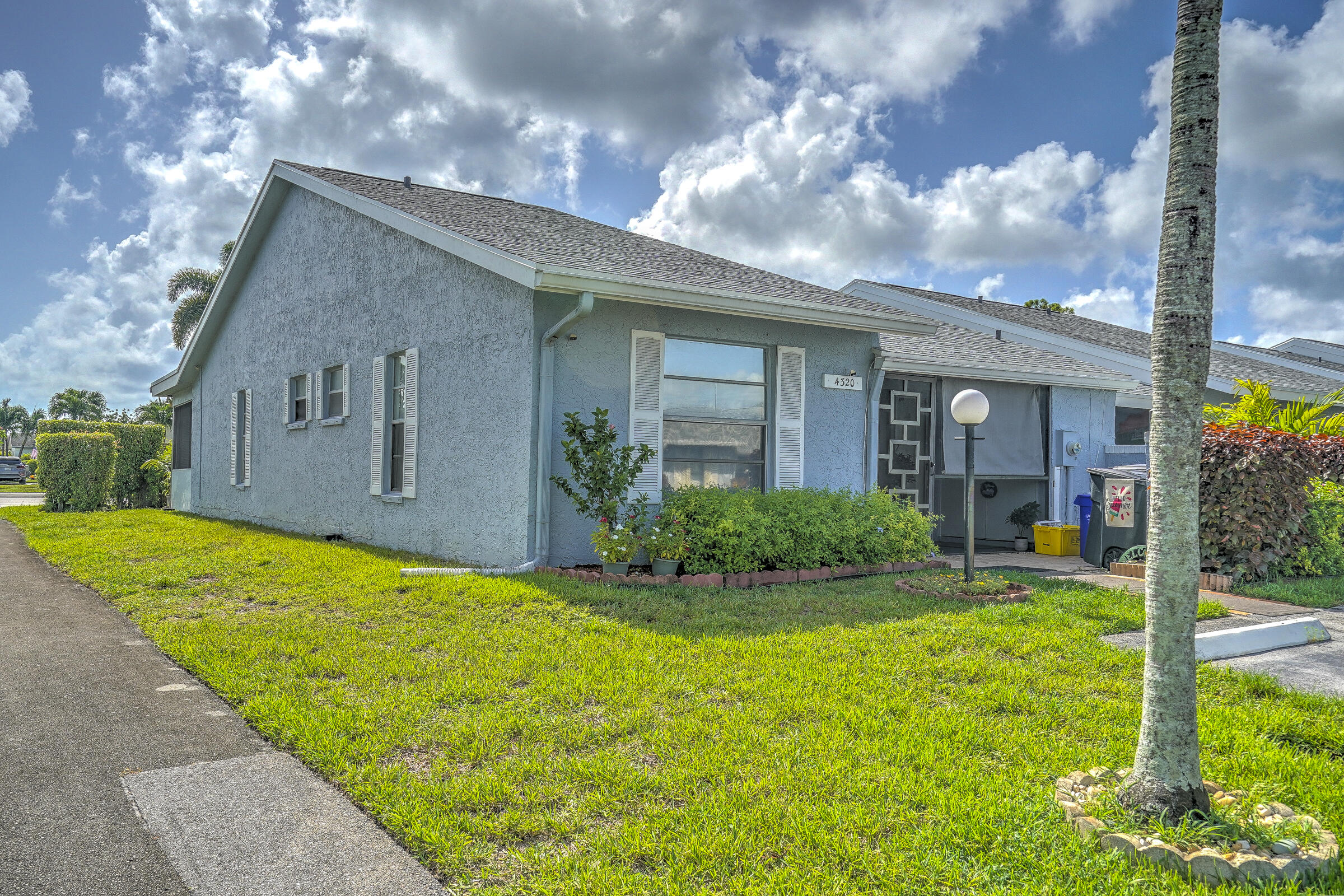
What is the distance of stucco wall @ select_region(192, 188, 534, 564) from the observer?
312 inches

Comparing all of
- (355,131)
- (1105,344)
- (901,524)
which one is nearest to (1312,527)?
(901,524)

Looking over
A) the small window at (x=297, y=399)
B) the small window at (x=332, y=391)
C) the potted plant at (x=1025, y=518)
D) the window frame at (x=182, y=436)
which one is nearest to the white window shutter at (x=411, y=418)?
the small window at (x=332, y=391)

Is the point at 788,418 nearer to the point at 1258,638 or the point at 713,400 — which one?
the point at 713,400

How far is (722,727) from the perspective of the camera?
3410mm

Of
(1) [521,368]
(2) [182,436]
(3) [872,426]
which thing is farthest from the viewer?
(2) [182,436]

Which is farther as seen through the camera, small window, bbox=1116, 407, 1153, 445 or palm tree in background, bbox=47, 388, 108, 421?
palm tree in background, bbox=47, 388, 108, 421

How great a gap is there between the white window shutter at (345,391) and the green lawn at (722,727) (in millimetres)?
4860

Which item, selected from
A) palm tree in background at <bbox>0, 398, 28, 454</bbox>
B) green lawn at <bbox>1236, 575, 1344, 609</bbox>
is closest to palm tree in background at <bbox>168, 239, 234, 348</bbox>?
green lawn at <bbox>1236, 575, 1344, 609</bbox>

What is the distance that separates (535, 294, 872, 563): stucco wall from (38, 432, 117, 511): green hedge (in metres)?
16.0

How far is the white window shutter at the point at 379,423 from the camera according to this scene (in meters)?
10.1

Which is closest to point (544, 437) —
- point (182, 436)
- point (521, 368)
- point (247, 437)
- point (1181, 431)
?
point (521, 368)

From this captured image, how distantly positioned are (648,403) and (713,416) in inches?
36.7

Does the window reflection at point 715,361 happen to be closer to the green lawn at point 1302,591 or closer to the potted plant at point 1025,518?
the green lawn at point 1302,591

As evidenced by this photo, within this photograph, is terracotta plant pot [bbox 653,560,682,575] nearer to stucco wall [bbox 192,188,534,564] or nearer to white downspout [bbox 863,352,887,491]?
stucco wall [bbox 192,188,534,564]
